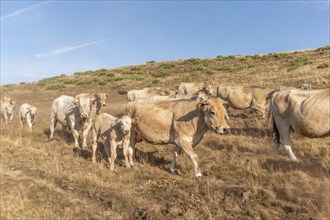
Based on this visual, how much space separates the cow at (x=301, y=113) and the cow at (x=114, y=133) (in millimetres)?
4482

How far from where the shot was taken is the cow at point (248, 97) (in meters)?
17.9

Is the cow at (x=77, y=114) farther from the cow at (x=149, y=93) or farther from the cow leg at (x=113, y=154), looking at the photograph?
the cow at (x=149, y=93)

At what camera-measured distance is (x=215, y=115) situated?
8664 mm

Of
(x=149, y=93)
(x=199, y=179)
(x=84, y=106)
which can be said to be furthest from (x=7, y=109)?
(x=199, y=179)

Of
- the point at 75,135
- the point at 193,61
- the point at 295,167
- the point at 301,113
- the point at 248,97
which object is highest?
the point at 193,61

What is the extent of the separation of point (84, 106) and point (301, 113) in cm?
800

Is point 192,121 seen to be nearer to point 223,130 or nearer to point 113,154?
point 223,130

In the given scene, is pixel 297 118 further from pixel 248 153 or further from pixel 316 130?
pixel 248 153

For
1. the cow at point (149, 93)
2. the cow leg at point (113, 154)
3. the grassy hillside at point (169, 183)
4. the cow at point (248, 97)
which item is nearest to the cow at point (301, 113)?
the grassy hillside at point (169, 183)

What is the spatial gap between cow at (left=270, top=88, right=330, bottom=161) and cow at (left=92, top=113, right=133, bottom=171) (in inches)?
176

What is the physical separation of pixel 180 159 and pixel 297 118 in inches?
149

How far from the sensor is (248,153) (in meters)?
11.2

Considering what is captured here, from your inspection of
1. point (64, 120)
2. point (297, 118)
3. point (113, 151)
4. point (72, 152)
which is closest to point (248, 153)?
point (297, 118)

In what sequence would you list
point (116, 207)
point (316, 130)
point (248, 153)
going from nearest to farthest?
1. point (116, 207)
2. point (316, 130)
3. point (248, 153)
